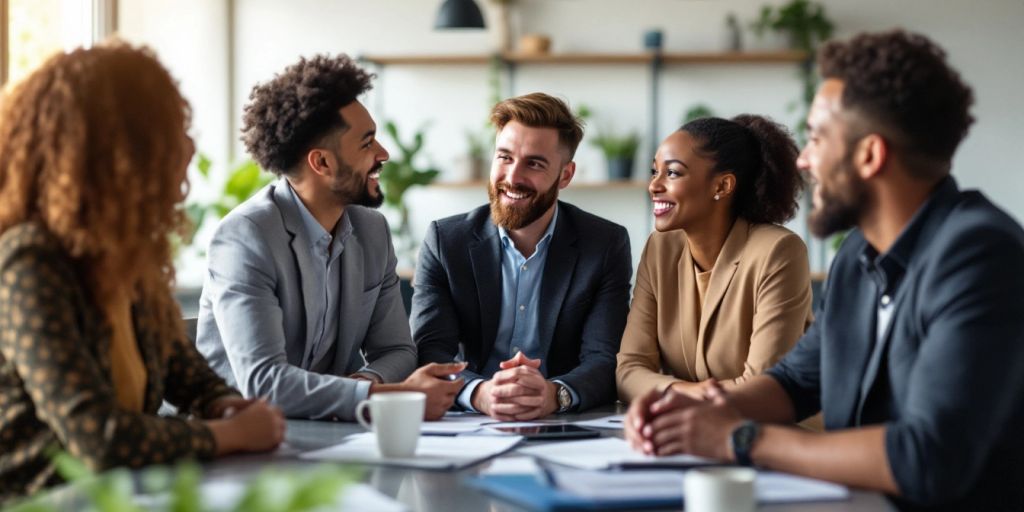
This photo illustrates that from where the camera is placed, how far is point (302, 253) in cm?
243

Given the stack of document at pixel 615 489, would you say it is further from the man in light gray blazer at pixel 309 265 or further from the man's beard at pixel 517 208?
the man's beard at pixel 517 208

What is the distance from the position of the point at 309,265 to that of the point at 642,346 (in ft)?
2.46

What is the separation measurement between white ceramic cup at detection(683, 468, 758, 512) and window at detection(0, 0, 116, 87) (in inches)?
94.0

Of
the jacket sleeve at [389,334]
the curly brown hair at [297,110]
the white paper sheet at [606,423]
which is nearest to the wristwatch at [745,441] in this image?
the white paper sheet at [606,423]

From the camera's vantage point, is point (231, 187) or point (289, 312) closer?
point (289, 312)

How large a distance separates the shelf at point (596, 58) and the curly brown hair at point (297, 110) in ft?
11.7

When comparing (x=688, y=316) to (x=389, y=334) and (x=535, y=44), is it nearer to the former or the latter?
(x=389, y=334)

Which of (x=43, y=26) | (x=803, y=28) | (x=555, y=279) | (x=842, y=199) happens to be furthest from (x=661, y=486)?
(x=803, y=28)

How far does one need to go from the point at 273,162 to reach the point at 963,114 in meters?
1.57

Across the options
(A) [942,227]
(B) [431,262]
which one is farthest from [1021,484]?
(B) [431,262]

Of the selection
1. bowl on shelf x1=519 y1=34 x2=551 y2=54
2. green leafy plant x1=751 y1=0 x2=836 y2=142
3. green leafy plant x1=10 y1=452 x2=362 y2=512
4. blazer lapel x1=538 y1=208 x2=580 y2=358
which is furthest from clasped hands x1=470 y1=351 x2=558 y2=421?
green leafy plant x1=751 y1=0 x2=836 y2=142

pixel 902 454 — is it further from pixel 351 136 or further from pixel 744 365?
pixel 351 136

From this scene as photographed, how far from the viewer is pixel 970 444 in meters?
1.42

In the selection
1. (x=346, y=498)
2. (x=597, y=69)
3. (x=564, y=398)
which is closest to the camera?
(x=346, y=498)
